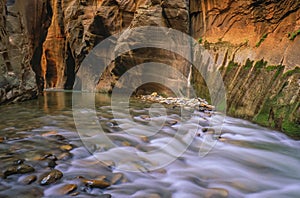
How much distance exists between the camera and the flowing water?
2109 millimetres

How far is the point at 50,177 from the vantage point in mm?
2115

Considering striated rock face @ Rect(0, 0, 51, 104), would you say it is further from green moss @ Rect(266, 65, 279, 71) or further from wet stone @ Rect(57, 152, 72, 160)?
green moss @ Rect(266, 65, 279, 71)

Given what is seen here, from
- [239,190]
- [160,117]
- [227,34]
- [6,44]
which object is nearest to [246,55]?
[227,34]

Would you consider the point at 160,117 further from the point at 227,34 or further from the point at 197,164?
the point at 227,34

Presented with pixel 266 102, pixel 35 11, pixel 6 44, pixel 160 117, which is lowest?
pixel 160 117

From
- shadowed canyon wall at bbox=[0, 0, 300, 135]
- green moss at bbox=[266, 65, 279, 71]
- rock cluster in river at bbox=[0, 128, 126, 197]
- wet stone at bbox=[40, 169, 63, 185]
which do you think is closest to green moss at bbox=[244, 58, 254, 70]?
shadowed canyon wall at bbox=[0, 0, 300, 135]

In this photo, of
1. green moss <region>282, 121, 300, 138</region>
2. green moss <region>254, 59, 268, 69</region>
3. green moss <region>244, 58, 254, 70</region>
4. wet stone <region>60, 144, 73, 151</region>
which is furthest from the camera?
green moss <region>244, 58, 254, 70</region>

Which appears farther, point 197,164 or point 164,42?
point 164,42

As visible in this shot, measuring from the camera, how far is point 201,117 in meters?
5.70

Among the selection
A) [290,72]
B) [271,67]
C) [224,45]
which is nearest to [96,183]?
[290,72]

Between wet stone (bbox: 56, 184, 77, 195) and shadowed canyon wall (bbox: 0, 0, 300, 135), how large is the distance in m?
3.84

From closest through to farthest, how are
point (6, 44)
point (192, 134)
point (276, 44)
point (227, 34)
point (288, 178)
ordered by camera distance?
point (288, 178), point (192, 134), point (276, 44), point (6, 44), point (227, 34)

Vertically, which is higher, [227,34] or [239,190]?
[227,34]

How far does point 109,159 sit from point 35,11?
10393 mm
